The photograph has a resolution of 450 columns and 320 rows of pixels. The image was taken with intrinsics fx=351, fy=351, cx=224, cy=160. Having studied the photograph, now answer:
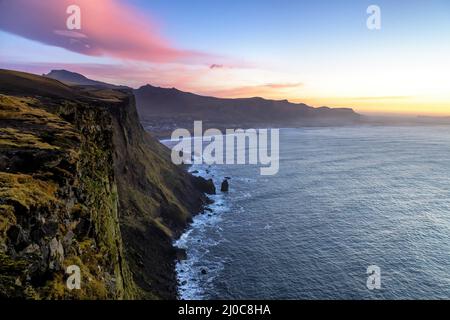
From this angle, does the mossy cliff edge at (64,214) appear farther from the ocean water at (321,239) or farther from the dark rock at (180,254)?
the ocean water at (321,239)

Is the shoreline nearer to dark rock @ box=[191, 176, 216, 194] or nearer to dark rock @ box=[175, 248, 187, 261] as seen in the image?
dark rock @ box=[175, 248, 187, 261]

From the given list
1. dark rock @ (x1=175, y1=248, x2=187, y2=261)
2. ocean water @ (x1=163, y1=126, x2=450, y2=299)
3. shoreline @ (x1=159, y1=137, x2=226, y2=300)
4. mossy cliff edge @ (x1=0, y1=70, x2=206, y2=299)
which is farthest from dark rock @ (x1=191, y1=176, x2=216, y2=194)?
dark rock @ (x1=175, y1=248, x2=187, y2=261)

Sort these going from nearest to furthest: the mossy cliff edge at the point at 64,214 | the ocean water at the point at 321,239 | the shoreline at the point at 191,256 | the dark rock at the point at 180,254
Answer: the mossy cliff edge at the point at 64,214
the shoreline at the point at 191,256
the ocean water at the point at 321,239
the dark rock at the point at 180,254

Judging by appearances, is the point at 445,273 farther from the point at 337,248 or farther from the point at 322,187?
the point at 322,187

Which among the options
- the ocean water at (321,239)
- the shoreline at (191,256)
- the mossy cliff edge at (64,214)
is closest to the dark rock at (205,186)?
the shoreline at (191,256)

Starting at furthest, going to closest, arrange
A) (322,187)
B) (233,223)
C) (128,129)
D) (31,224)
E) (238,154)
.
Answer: (238,154), (322,187), (128,129), (233,223), (31,224)

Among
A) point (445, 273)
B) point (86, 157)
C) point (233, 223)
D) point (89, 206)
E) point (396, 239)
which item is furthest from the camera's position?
point (233, 223)
